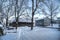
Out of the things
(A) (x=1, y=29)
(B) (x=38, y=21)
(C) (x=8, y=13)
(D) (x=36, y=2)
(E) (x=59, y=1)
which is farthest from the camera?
(B) (x=38, y=21)

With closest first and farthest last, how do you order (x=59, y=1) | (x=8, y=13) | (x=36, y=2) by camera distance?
1. (x=59, y=1)
2. (x=36, y=2)
3. (x=8, y=13)

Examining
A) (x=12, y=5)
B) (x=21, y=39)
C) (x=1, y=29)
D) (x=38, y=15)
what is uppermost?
(x=12, y=5)

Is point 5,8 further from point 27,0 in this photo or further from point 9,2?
point 27,0

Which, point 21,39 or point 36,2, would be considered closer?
point 21,39

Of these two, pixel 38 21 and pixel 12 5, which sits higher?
pixel 12 5

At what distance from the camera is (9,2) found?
2889 millimetres

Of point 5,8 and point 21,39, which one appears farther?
point 5,8

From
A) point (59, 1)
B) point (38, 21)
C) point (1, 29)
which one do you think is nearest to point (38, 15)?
point (38, 21)

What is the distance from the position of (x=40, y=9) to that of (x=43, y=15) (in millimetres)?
195

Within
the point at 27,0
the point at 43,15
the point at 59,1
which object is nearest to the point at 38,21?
the point at 43,15

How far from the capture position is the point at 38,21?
3602mm

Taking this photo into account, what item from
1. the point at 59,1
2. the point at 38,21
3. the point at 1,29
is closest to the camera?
the point at 59,1

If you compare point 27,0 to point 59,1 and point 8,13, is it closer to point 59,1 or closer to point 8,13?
point 8,13

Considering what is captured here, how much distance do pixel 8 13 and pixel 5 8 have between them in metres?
0.35
